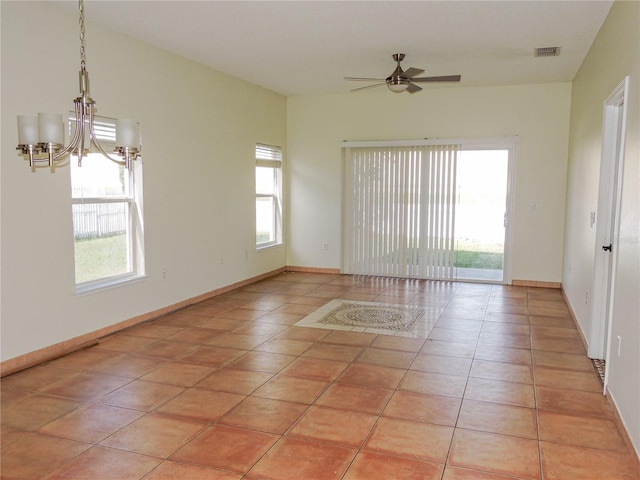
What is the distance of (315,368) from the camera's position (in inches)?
148

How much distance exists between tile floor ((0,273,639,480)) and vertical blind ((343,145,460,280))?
2390 mm

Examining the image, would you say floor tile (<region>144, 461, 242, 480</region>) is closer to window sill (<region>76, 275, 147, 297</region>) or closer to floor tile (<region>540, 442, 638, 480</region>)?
floor tile (<region>540, 442, 638, 480</region>)

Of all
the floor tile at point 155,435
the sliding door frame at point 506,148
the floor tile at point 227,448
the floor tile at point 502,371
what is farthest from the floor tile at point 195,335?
the sliding door frame at point 506,148


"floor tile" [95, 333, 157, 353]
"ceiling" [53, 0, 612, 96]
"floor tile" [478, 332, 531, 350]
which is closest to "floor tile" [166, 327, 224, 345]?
"floor tile" [95, 333, 157, 353]

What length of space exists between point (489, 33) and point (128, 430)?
4.23 m

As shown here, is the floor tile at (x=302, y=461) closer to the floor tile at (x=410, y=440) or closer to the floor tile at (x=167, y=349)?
the floor tile at (x=410, y=440)

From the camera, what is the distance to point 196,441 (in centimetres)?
268

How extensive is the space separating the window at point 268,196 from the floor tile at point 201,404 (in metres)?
4.10

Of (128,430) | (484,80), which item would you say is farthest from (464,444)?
(484,80)

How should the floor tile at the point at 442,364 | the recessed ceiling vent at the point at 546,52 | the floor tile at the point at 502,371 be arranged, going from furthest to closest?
the recessed ceiling vent at the point at 546,52, the floor tile at the point at 442,364, the floor tile at the point at 502,371

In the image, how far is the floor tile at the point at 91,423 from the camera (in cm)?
275

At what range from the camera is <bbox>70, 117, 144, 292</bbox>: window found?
4.32 metres

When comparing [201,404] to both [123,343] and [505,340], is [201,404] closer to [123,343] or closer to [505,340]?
[123,343]

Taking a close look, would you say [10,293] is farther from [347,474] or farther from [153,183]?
[347,474]
